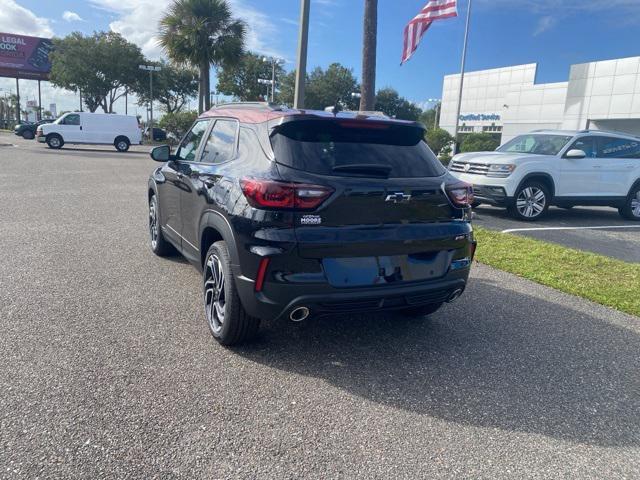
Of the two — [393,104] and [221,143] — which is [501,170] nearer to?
[221,143]

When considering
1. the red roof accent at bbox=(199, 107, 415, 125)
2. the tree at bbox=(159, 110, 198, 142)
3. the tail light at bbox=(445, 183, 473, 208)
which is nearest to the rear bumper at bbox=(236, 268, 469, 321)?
the tail light at bbox=(445, 183, 473, 208)

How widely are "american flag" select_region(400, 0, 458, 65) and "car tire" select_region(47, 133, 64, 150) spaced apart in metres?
21.2

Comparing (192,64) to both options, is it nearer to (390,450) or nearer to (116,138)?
(116,138)

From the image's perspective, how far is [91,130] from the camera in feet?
91.2

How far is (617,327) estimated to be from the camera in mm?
4375

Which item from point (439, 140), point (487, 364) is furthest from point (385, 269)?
point (439, 140)

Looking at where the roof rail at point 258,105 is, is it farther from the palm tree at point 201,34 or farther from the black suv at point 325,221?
the palm tree at point 201,34

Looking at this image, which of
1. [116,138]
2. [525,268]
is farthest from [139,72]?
[525,268]

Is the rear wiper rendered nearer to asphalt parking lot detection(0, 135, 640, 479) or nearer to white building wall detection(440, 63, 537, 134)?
asphalt parking lot detection(0, 135, 640, 479)

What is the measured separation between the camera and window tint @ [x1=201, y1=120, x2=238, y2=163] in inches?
152

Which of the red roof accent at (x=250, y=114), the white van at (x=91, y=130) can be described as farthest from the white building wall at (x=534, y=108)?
the red roof accent at (x=250, y=114)

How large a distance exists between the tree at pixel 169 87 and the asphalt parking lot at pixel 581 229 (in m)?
48.5

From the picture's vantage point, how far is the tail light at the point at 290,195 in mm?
3021

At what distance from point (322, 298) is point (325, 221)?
0.49m
